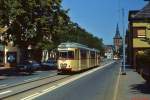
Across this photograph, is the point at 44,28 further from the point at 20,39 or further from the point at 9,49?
the point at 9,49

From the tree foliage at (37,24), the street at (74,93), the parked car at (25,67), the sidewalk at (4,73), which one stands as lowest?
the street at (74,93)

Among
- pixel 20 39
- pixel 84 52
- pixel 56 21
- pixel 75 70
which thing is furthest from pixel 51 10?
pixel 75 70

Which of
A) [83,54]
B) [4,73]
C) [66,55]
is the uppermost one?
[83,54]

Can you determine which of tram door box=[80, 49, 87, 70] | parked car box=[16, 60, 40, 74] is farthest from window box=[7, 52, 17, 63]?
tram door box=[80, 49, 87, 70]

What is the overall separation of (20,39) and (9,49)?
1043 inches

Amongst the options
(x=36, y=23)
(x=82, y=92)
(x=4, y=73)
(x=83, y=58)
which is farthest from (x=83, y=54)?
(x=82, y=92)

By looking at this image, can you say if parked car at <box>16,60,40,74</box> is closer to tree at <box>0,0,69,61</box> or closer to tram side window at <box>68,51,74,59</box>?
tree at <box>0,0,69,61</box>

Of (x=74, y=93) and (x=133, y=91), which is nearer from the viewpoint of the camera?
(x=74, y=93)

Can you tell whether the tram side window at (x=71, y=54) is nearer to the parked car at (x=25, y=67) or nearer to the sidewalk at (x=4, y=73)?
the sidewalk at (x=4, y=73)

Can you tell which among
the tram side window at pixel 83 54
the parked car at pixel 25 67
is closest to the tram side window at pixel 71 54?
the tram side window at pixel 83 54

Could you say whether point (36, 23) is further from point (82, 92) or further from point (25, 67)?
point (82, 92)

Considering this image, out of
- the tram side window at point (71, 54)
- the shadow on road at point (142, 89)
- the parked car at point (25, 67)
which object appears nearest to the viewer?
the shadow on road at point (142, 89)

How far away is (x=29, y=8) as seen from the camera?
5853cm

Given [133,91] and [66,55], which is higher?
[66,55]
